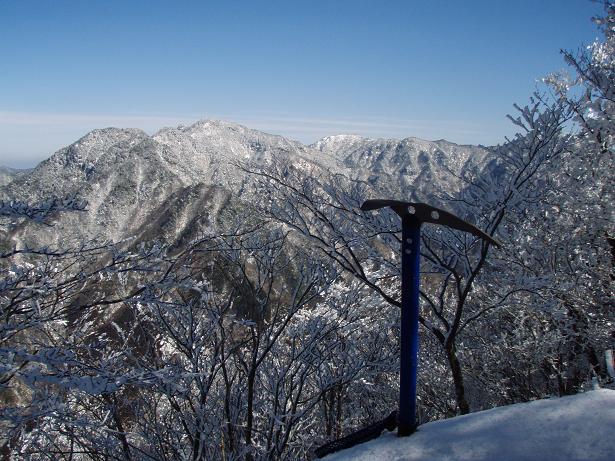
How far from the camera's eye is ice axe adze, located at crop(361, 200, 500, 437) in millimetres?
2641

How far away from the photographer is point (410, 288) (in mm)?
A: 2656

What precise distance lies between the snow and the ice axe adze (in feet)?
0.55

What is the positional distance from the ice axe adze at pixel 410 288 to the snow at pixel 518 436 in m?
0.17

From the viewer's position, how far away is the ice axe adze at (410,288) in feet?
8.66

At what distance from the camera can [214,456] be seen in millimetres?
7188

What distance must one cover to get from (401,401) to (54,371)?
2.57 metres

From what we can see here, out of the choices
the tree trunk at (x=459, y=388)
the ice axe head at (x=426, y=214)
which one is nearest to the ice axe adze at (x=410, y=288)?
the ice axe head at (x=426, y=214)

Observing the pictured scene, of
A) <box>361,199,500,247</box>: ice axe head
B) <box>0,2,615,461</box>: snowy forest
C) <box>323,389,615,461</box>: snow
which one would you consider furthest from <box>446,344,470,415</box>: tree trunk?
<box>361,199,500,247</box>: ice axe head

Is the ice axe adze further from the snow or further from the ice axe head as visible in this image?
the snow

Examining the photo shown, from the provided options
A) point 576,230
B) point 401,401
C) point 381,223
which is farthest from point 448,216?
point 576,230

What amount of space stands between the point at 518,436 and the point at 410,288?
99 cm

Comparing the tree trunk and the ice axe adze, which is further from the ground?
the ice axe adze

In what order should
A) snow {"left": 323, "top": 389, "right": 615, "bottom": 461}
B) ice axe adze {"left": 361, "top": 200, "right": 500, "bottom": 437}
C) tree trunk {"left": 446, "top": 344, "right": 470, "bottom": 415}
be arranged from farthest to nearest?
tree trunk {"left": 446, "top": 344, "right": 470, "bottom": 415}
ice axe adze {"left": 361, "top": 200, "right": 500, "bottom": 437}
snow {"left": 323, "top": 389, "right": 615, "bottom": 461}

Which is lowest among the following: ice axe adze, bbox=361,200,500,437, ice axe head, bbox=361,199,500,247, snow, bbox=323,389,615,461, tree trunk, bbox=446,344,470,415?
tree trunk, bbox=446,344,470,415
